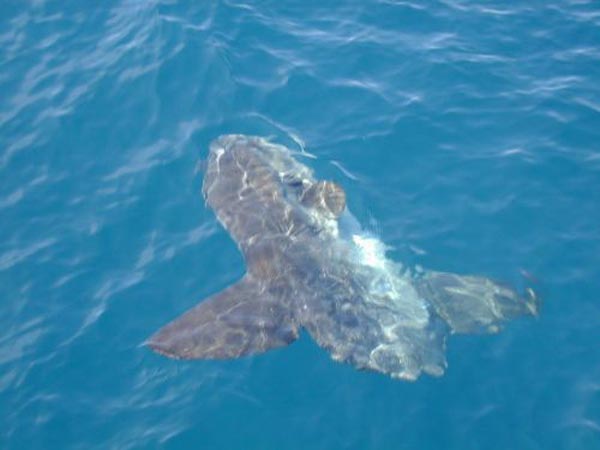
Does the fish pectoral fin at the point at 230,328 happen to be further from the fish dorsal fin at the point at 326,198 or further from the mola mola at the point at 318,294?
the fish dorsal fin at the point at 326,198

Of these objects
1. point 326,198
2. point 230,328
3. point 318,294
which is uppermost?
point 326,198

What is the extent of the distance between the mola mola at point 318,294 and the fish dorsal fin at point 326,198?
0.09ft

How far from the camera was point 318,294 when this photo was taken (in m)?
14.4

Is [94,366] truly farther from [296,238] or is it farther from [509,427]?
[509,427]

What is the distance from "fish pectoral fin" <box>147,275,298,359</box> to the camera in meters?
13.1

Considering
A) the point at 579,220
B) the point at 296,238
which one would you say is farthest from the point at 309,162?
the point at 579,220

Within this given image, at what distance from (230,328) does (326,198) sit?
4.50 meters

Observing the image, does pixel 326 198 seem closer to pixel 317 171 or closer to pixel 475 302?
pixel 317 171

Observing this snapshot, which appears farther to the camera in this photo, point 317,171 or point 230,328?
point 317,171

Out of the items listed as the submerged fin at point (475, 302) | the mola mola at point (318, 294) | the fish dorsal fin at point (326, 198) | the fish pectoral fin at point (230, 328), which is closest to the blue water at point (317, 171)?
the submerged fin at point (475, 302)

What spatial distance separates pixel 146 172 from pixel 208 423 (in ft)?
28.0

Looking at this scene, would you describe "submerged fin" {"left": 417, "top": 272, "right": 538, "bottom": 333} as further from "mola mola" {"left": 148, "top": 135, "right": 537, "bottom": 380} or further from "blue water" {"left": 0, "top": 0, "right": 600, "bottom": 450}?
"blue water" {"left": 0, "top": 0, "right": 600, "bottom": 450}

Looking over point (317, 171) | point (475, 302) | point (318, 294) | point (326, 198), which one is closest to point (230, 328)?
point (318, 294)

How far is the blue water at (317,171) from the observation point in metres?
13.7
